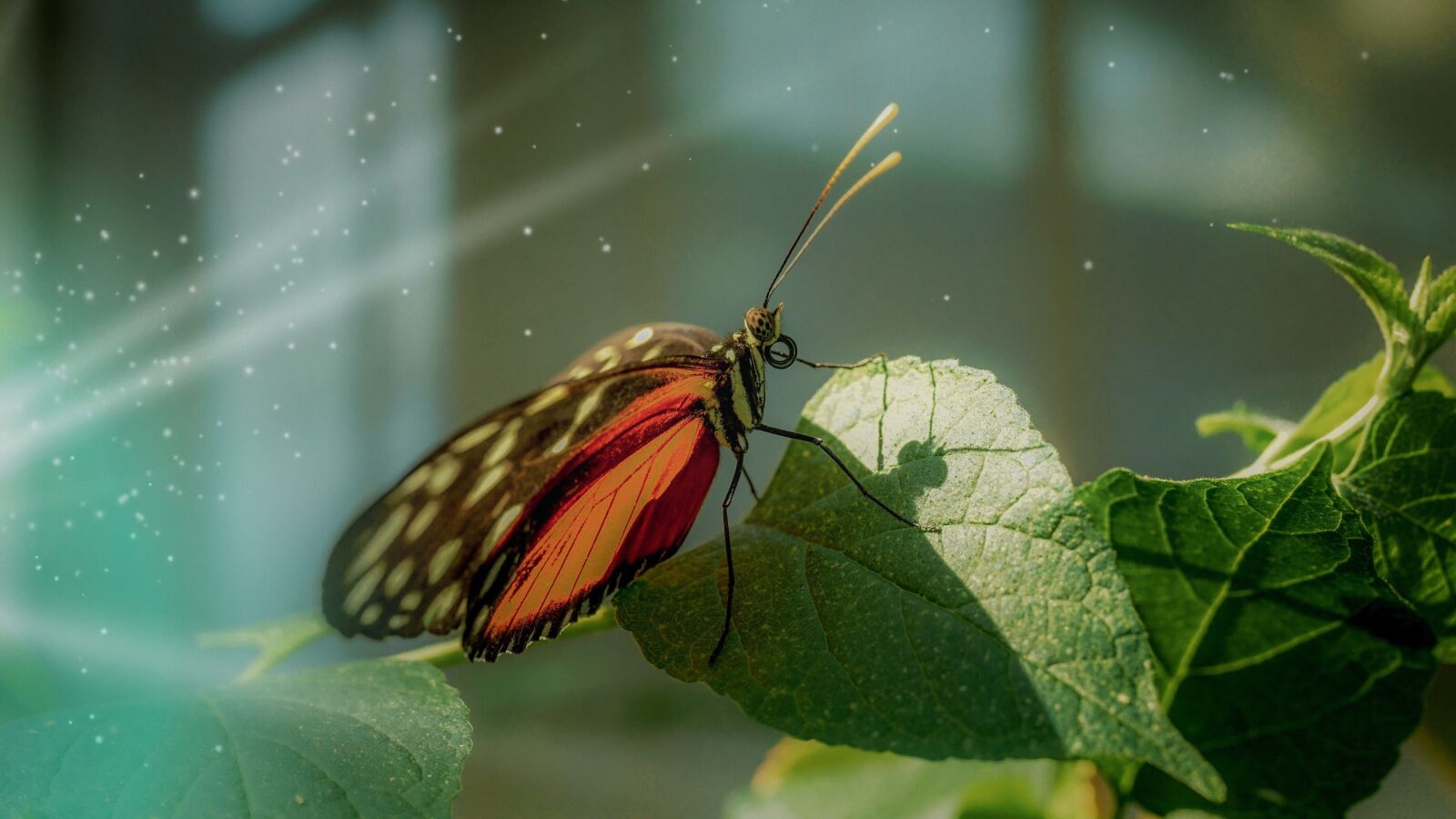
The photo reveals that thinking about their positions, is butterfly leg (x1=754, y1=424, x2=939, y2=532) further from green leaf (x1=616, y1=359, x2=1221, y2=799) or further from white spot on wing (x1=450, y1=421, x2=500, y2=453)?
white spot on wing (x1=450, y1=421, x2=500, y2=453)

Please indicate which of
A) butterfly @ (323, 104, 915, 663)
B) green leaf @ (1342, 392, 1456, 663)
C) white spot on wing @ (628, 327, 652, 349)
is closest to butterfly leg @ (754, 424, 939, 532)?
butterfly @ (323, 104, 915, 663)

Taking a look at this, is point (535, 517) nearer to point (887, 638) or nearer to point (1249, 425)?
point (887, 638)

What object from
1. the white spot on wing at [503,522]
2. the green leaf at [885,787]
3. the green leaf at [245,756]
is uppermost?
the white spot on wing at [503,522]

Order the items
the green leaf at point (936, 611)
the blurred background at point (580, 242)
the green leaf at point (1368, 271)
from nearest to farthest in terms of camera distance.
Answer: the green leaf at point (936, 611), the green leaf at point (1368, 271), the blurred background at point (580, 242)

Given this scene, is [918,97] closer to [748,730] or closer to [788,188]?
[788,188]

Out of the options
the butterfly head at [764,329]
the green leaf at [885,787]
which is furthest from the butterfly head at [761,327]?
the green leaf at [885,787]

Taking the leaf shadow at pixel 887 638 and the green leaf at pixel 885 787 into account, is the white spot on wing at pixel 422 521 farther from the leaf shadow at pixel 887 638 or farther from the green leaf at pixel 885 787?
the green leaf at pixel 885 787

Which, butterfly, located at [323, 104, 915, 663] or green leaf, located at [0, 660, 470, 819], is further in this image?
butterfly, located at [323, 104, 915, 663]
